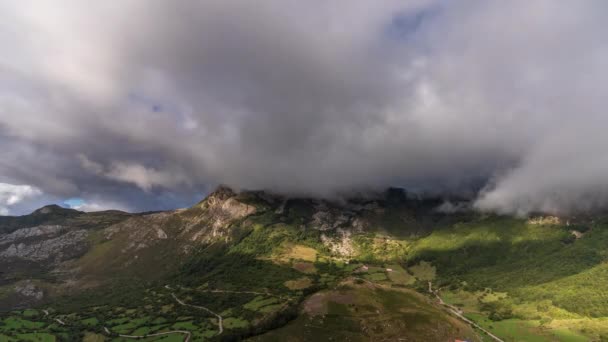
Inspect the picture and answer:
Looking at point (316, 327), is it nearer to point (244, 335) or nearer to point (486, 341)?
point (244, 335)

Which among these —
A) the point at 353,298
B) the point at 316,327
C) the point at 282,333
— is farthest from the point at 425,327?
the point at 282,333

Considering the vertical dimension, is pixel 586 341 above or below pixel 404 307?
below

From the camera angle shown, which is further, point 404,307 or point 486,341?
point 486,341

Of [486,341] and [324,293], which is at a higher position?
[324,293]

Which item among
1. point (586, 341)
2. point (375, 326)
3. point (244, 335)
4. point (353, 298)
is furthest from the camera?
point (586, 341)

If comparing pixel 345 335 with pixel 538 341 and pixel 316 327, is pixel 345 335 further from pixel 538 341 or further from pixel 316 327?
pixel 538 341

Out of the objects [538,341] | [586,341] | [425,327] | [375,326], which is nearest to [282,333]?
[375,326]

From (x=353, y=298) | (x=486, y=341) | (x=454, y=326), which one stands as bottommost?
(x=486, y=341)

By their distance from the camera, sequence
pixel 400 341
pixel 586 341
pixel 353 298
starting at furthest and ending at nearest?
pixel 586 341 < pixel 353 298 < pixel 400 341

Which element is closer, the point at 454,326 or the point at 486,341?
the point at 454,326
